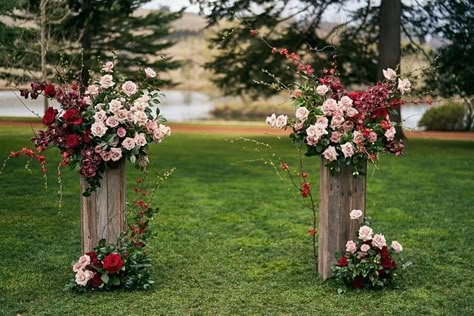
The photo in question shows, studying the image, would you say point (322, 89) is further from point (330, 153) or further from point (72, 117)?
point (72, 117)

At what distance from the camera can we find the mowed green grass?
4.72 m

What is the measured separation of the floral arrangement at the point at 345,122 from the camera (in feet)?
16.1

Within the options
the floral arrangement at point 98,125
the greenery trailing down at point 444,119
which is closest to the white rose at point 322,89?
the floral arrangement at point 98,125

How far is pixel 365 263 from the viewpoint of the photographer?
501 centimetres

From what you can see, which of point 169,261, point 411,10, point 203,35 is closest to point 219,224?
point 169,261

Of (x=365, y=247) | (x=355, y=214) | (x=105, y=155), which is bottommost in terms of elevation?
(x=365, y=247)

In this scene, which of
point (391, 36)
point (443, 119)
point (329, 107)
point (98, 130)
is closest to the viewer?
point (98, 130)

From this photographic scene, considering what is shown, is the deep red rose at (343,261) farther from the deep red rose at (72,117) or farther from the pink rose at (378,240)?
the deep red rose at (72,117)

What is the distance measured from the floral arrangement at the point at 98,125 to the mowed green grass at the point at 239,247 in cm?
97

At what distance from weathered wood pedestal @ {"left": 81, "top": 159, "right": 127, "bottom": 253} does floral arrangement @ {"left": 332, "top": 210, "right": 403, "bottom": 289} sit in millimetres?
1647

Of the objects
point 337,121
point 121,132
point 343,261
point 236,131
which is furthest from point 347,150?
point 236,131

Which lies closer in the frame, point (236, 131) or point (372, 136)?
point (372, 136)

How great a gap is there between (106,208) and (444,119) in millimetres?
20536

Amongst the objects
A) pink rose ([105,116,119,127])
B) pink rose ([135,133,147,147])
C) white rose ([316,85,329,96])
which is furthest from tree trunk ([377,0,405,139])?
pink rose ([105,116,119,127])
